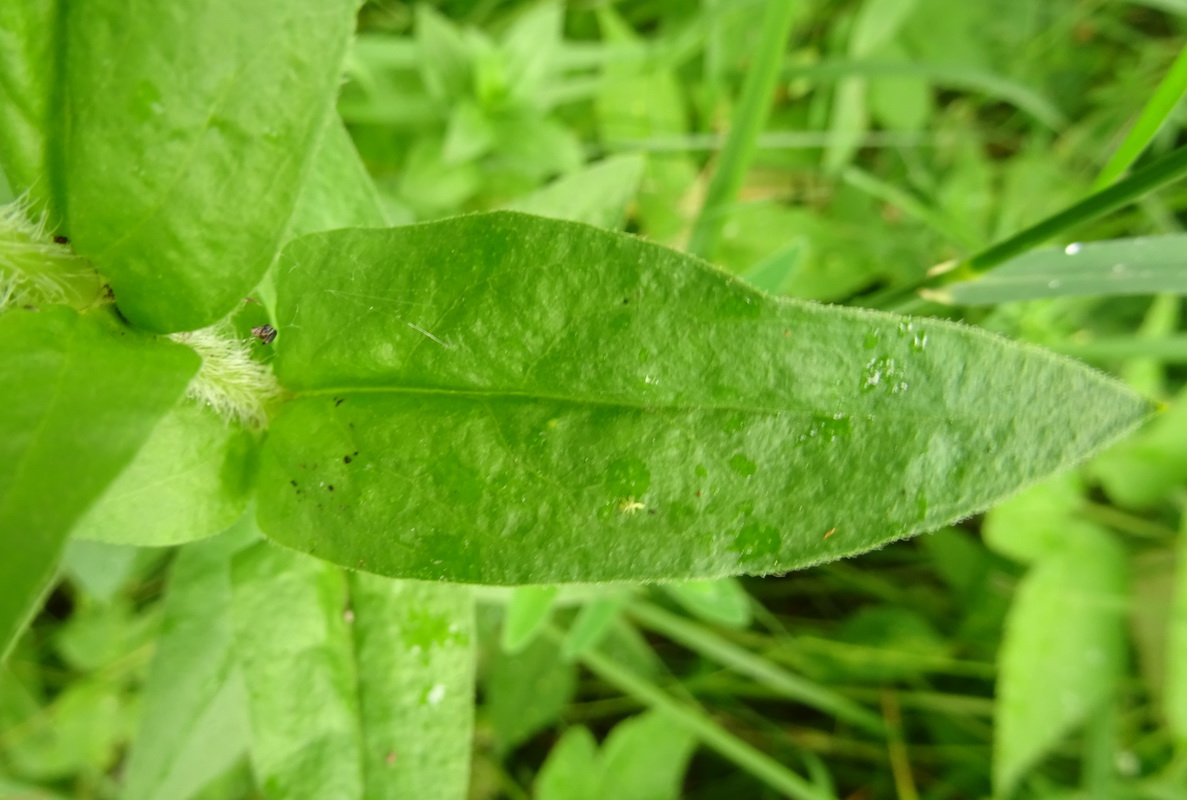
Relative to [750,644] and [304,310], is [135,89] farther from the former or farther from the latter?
[750,644]

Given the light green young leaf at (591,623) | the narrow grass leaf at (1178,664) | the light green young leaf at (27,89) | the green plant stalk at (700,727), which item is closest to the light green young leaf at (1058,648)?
the narrow grass leaf at (1178,664)

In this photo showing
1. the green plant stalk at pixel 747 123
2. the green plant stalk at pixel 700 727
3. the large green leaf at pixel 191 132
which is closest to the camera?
the large green leaf at pixel 191 132

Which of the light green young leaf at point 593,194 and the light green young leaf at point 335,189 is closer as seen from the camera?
the light green young leaf at point 335,189

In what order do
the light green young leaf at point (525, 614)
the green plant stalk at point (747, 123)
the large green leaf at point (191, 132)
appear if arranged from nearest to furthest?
the large green leaf at point (191, 132), the light green young leaf at point (525, 614), the green plant stalk at point (747, 123)

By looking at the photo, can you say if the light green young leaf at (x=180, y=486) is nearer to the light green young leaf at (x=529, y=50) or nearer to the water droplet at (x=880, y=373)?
the water droplet at (x=880, y=373)

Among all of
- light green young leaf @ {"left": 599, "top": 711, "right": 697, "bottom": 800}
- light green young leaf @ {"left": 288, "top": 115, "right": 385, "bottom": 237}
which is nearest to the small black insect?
light green young leaf @ {"left": 288, "top": 115, "right": 385, "bottom": 237}

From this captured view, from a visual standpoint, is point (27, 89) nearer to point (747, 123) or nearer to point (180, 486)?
point (180, 486)

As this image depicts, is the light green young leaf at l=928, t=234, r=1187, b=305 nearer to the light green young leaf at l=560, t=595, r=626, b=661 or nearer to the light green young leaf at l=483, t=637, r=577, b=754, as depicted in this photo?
the light green young leaf at l=560, t=595, r=626, b=661
